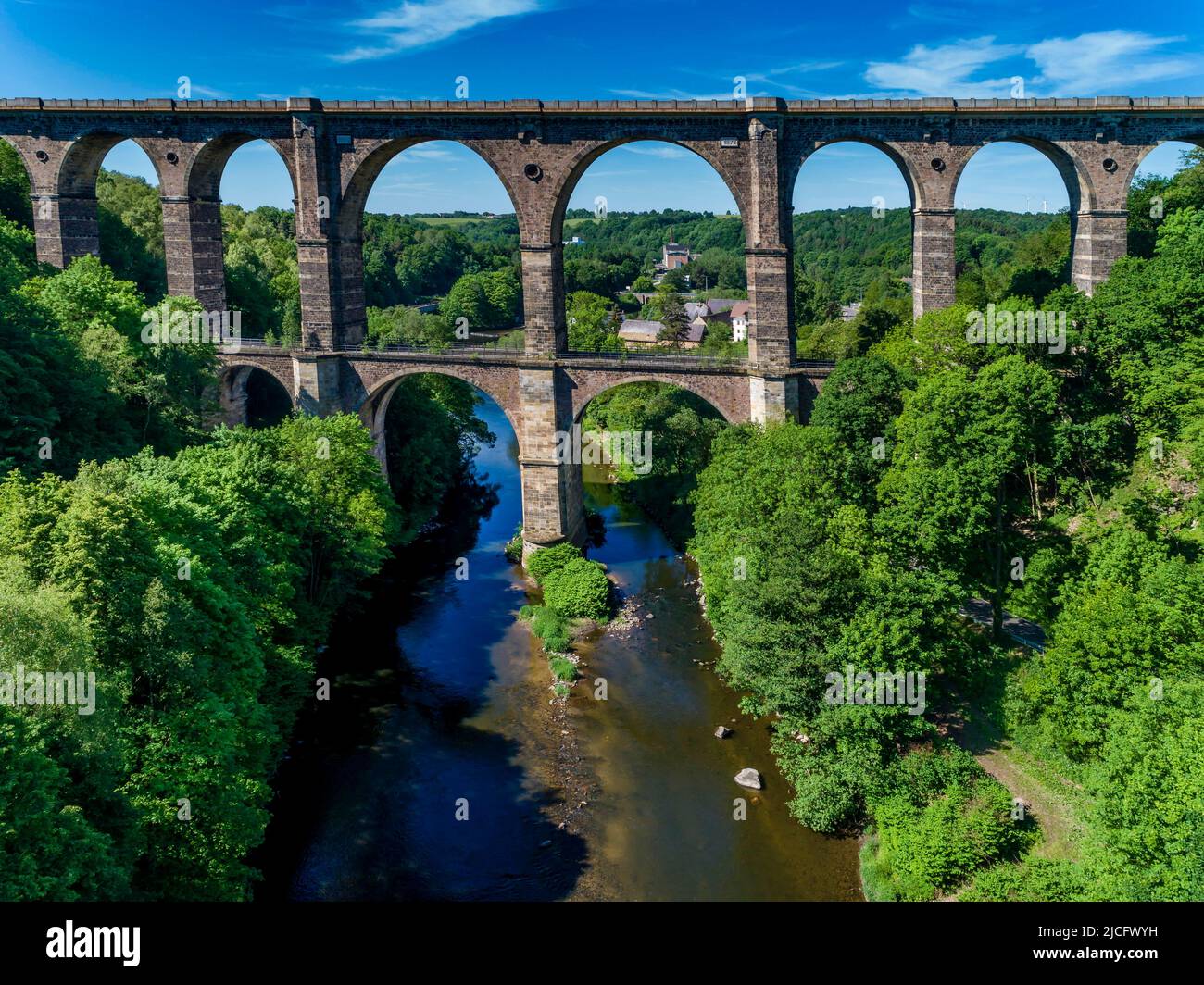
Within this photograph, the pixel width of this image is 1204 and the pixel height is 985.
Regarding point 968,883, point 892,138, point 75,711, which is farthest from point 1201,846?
point 892,138

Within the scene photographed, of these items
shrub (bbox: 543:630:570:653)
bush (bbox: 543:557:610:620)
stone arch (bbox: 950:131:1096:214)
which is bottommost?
shrub (bbox: 543:630:570:653)

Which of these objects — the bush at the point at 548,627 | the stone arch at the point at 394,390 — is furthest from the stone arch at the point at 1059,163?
the bush at the point at 548,627

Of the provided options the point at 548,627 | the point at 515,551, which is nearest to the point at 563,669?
the point at 548,627

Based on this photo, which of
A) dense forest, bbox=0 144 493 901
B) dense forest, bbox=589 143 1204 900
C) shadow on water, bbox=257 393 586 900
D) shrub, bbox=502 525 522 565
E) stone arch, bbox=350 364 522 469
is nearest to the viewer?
dense forest, bbox=0 144 493 901

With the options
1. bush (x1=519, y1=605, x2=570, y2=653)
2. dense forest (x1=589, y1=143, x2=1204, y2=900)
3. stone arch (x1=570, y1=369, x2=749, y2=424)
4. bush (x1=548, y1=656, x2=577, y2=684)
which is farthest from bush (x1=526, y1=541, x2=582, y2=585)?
dense forest (x1=589, y1=143, x2=1204, y2=900)

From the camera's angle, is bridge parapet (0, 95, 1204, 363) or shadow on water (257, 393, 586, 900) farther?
bridge parapet (0, 95, 1204, 363)

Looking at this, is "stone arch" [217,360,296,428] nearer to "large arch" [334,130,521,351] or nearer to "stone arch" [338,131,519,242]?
"large arch" [334,130,521,351]

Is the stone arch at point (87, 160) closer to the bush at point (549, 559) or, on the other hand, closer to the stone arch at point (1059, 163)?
the bush at point (549, 559)
